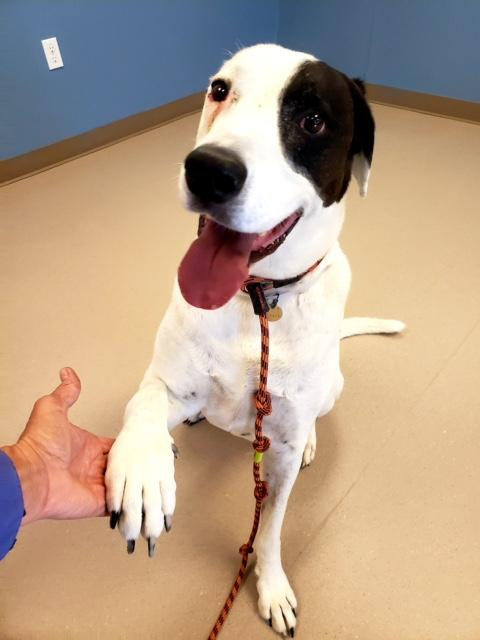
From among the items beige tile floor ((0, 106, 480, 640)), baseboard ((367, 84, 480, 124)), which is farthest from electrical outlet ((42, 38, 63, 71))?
baseboard ((367, 84, 480, 124))

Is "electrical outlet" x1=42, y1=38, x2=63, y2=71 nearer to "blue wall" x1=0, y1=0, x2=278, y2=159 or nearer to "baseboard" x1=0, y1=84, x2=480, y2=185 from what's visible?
"blue wall" x1=0, y1=0, x2=278, y2=159

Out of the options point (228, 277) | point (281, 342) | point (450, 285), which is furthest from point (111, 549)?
point (450, 285)

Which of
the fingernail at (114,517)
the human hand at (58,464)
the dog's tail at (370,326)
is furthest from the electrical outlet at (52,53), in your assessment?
the fingernail at (114,517)

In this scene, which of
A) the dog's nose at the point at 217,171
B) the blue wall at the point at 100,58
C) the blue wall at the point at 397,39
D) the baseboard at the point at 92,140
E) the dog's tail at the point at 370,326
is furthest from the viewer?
the blue wall at the point at 397,39

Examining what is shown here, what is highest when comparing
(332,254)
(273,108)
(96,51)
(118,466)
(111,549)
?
(273,108)

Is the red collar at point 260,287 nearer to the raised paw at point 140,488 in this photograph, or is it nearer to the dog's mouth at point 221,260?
the dog's mouth at point 221,260

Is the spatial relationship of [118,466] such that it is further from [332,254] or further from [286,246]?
[332,254]

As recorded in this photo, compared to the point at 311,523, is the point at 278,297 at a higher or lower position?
higher

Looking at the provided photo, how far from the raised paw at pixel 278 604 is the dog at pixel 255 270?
235mm

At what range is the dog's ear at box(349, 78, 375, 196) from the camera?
40.9 inches

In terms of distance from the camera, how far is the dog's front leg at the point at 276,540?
3.80 feet

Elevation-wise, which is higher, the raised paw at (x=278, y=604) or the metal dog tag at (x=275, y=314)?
the metal dog tag at (x=275, y=314)

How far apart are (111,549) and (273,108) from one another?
126cm

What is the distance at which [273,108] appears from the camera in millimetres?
905
